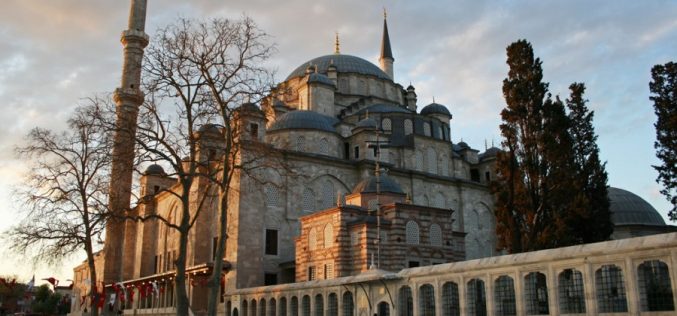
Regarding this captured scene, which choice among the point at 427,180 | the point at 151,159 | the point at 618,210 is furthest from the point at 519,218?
the point at 618,210

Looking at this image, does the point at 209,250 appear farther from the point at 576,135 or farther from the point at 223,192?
the point at 576,135

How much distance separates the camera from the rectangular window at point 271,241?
2612cm

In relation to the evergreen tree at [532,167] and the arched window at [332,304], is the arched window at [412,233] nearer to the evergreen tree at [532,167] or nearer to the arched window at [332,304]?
the evergreen tree at [532,167]

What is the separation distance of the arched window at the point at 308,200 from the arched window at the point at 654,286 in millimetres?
19561

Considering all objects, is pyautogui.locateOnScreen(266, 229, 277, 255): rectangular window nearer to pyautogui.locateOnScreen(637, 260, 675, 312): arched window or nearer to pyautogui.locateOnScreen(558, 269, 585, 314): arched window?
pyautogui.locateOnScreen(558, 269, 585, 314): arched window

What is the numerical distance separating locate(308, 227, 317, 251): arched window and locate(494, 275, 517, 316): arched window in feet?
40.9

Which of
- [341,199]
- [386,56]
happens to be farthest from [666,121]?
[386,56]

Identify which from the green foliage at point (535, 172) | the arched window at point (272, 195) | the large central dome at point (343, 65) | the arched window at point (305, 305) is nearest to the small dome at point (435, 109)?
the large central dome at point (343, 65)

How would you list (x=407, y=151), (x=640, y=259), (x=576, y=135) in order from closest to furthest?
(x=640, y=259) < (x=576, y=135) < (x=407, y=151)

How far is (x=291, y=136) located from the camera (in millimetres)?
29922

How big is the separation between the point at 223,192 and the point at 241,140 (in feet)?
6.95

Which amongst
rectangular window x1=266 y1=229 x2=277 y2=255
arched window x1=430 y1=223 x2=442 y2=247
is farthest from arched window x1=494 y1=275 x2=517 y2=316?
rectangular window x1=266 y1=229 x2=277 y2=255

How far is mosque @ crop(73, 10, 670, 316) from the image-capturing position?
72.5 ft

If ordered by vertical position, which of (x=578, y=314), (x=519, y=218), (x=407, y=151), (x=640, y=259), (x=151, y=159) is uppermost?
(x=407, y=151)
